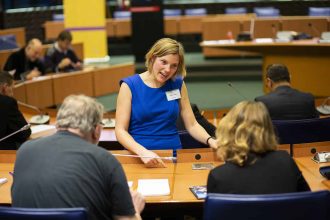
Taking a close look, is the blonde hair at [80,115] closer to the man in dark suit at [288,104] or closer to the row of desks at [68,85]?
the man in dark suit at [288,104]

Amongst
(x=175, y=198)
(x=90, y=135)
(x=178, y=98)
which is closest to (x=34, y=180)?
(x=90, y=135)

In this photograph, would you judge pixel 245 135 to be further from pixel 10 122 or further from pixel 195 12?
pixel 195 12

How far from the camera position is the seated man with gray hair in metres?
2.30

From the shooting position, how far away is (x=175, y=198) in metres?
2.85

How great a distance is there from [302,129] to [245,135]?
5.64ft

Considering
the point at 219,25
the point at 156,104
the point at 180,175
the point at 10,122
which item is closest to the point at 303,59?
the point at 219,25

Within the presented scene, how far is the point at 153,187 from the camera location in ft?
9.82

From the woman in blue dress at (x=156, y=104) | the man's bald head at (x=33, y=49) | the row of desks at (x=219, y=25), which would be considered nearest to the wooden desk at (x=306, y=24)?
the row of desks at (x=219, y=25)

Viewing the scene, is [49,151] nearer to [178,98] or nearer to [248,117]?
[248,117]

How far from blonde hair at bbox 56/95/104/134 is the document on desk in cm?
66

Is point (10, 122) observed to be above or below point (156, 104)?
below

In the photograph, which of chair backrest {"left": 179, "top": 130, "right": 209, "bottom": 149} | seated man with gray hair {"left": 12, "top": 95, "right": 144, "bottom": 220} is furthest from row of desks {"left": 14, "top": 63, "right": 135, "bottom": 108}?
seated man with gray hair {"left": 12, "top": 95, "right": 144, "bottom": 220}

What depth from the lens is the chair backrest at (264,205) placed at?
7.45ft

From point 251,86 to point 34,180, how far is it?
A: 8.03 m
